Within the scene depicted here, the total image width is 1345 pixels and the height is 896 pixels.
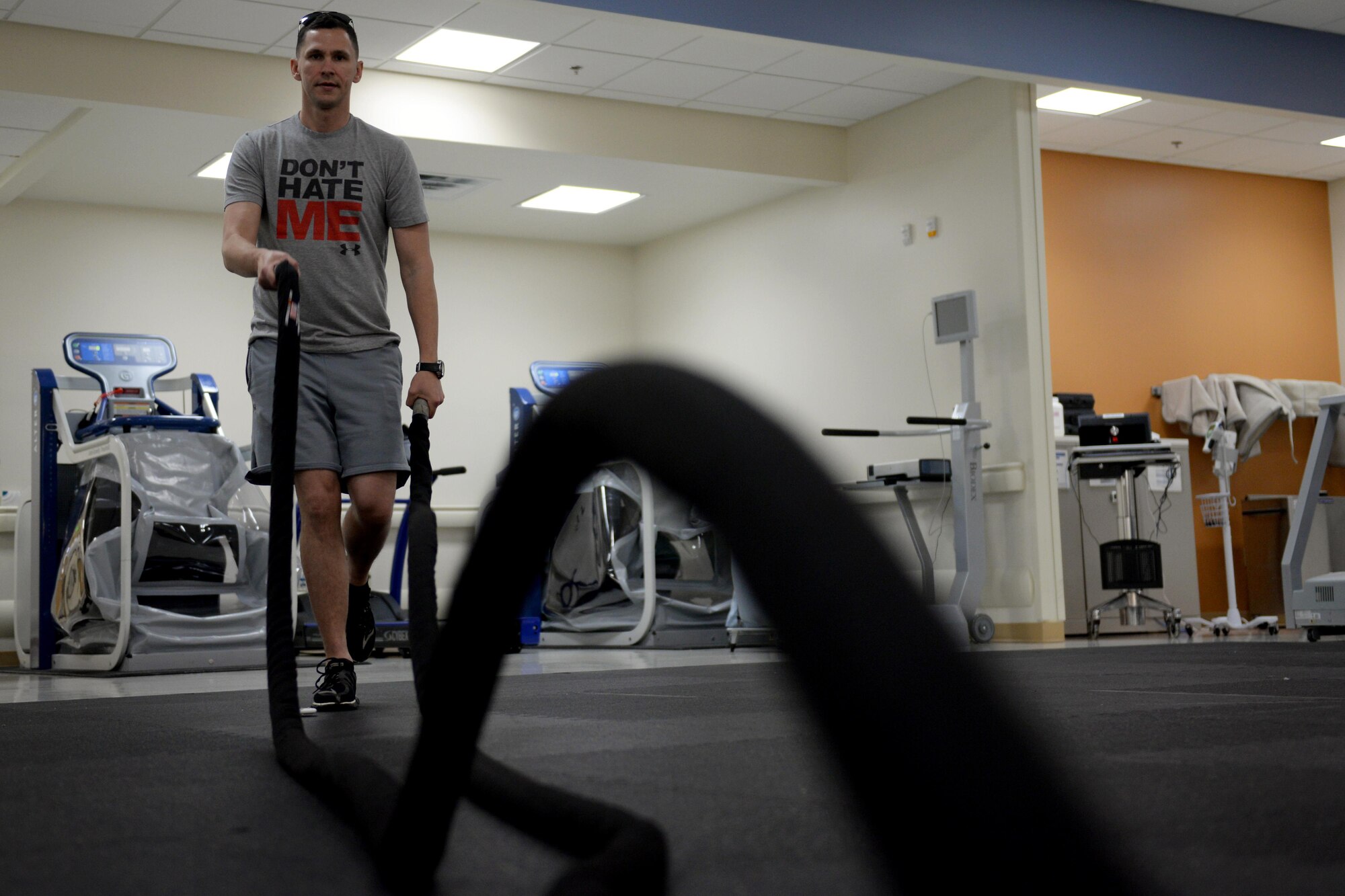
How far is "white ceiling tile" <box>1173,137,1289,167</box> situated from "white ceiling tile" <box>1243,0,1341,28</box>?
147 centimetres

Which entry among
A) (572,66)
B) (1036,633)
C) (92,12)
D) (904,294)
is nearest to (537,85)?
(572,66)

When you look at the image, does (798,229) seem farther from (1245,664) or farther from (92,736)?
(92,736)

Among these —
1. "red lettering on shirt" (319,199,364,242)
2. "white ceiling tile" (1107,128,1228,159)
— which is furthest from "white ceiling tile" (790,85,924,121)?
"red lettering on shirt" (319,199,364,242)

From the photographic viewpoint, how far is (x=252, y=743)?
203 centimetres

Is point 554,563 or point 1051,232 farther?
point 1051,232

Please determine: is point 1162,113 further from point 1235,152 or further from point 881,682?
point 881,682

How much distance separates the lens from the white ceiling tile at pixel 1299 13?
6461 millimetres

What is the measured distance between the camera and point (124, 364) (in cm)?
601

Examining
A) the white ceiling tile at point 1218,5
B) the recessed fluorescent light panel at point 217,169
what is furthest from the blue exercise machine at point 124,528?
the white ceiling tile at point 1218,5

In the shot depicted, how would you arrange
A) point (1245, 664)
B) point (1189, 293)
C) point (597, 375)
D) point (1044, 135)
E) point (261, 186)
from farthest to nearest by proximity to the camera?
point (1189, 293), point (1044, 135), point (1245, 664), point (261, 186), point (597, 375)

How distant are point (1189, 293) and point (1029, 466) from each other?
303cm

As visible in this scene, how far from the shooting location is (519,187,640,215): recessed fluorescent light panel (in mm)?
8094

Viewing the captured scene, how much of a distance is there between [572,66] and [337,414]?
428cm

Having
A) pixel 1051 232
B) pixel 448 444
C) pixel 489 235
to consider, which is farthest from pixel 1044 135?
pixel 448 444
